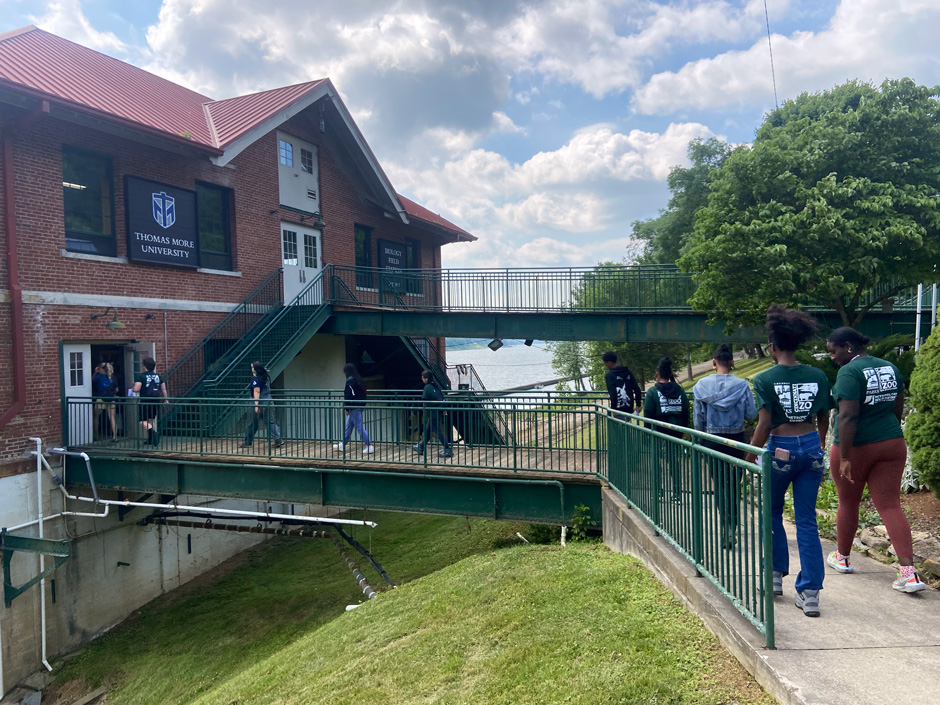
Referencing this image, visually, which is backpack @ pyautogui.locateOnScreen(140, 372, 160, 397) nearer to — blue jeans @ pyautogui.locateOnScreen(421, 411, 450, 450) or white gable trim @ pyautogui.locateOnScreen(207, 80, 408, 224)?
white gable trim @ pyautogui.locateOnScreen(207, 80, 408, 224)

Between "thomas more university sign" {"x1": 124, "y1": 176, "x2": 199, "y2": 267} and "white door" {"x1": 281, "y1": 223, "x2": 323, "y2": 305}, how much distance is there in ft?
11.0

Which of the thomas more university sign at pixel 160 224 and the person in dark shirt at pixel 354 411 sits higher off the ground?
the thomas more university sign at pixel 160 224

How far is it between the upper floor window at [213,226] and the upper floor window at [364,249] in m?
5.39

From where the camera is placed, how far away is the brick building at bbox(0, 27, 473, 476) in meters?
11.3

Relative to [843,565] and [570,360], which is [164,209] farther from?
[570,360]

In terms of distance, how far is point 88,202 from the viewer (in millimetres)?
12742

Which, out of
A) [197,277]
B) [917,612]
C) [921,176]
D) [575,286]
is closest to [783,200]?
[921,176]

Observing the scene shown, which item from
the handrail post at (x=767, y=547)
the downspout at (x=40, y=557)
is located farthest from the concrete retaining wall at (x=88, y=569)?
the handrail post at (x=767, y=547)

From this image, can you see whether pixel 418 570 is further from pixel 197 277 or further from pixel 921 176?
pixel 921 176

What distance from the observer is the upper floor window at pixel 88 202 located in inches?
486

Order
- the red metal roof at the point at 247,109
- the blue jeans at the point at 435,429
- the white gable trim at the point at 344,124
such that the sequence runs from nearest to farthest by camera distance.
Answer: the blue jeans at the point at 435,429
the white gable trim at the point at 344,124
the red metal roof at the point at 247,109

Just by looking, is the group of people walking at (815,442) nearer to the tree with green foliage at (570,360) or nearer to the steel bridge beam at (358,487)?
the steel bridge beam at (358,487)

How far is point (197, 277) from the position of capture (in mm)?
14906

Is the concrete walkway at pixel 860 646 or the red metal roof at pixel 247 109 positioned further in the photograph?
the red metal roof at pixel 247 109
